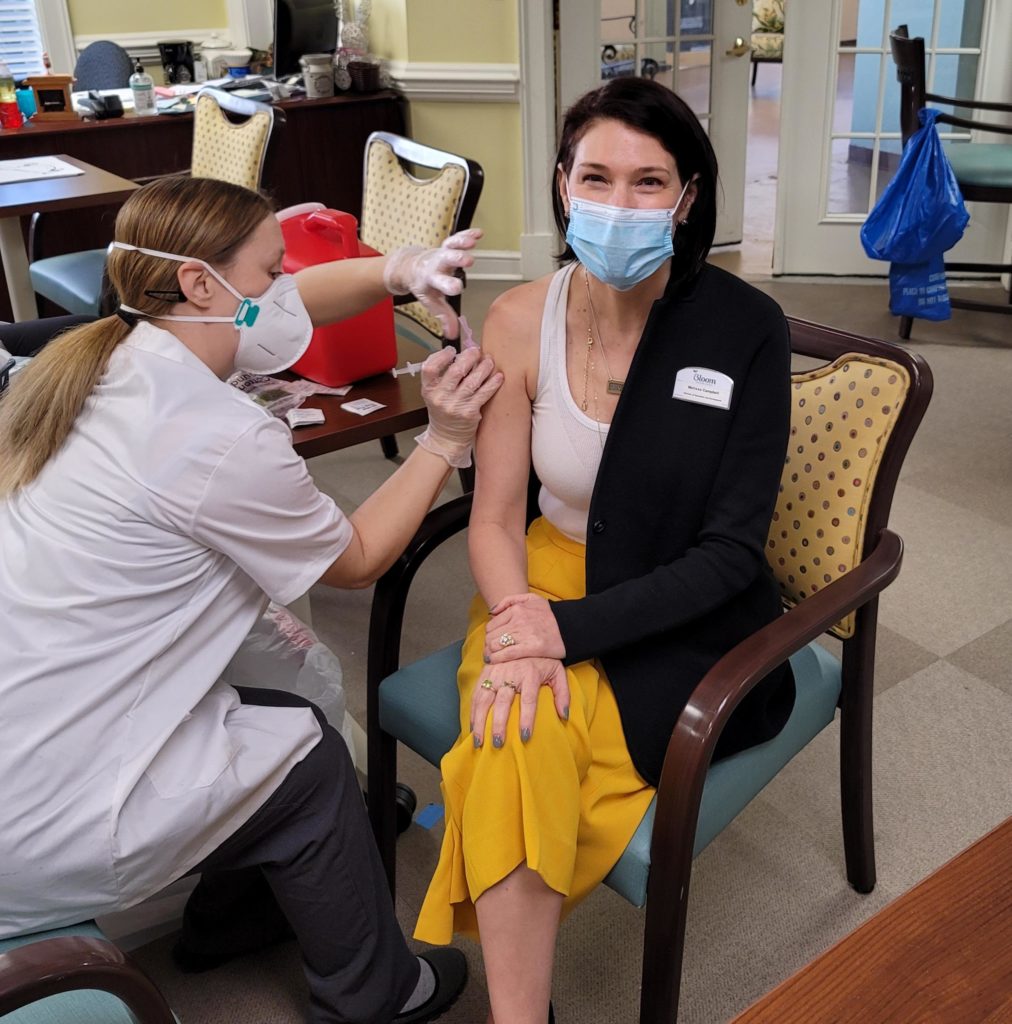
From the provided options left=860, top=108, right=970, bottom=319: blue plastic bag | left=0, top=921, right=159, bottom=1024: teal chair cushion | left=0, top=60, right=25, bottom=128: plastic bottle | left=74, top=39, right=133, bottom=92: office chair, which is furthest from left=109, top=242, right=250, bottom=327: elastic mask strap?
left=74, top=39, right=133, bottom=92: office chair

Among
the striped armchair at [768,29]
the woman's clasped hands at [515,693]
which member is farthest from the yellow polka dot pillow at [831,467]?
the striped armchair at [768,29]

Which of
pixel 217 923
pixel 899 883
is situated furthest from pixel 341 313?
pixel 899 883

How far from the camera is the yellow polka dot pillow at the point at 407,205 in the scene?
2.63 metres

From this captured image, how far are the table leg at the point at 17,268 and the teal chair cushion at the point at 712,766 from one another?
87.7 inches

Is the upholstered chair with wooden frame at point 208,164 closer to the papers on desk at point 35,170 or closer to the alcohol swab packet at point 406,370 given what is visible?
the papers on desk at point 35,170

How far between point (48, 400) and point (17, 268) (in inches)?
89.8

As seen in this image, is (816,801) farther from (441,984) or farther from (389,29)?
(389,29)

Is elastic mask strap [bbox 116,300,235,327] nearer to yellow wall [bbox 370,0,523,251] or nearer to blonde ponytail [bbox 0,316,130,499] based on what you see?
blonde ponytail [bbox 0,316,130,499]

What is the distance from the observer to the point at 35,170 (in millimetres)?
3467

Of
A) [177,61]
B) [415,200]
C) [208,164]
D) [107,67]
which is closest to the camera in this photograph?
[415,200]

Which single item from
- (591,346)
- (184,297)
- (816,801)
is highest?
(184,297)

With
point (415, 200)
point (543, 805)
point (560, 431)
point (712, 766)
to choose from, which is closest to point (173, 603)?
point (543, 805)

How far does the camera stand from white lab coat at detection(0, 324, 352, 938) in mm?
1199

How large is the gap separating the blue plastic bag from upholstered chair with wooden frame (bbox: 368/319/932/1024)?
94.4 inches
